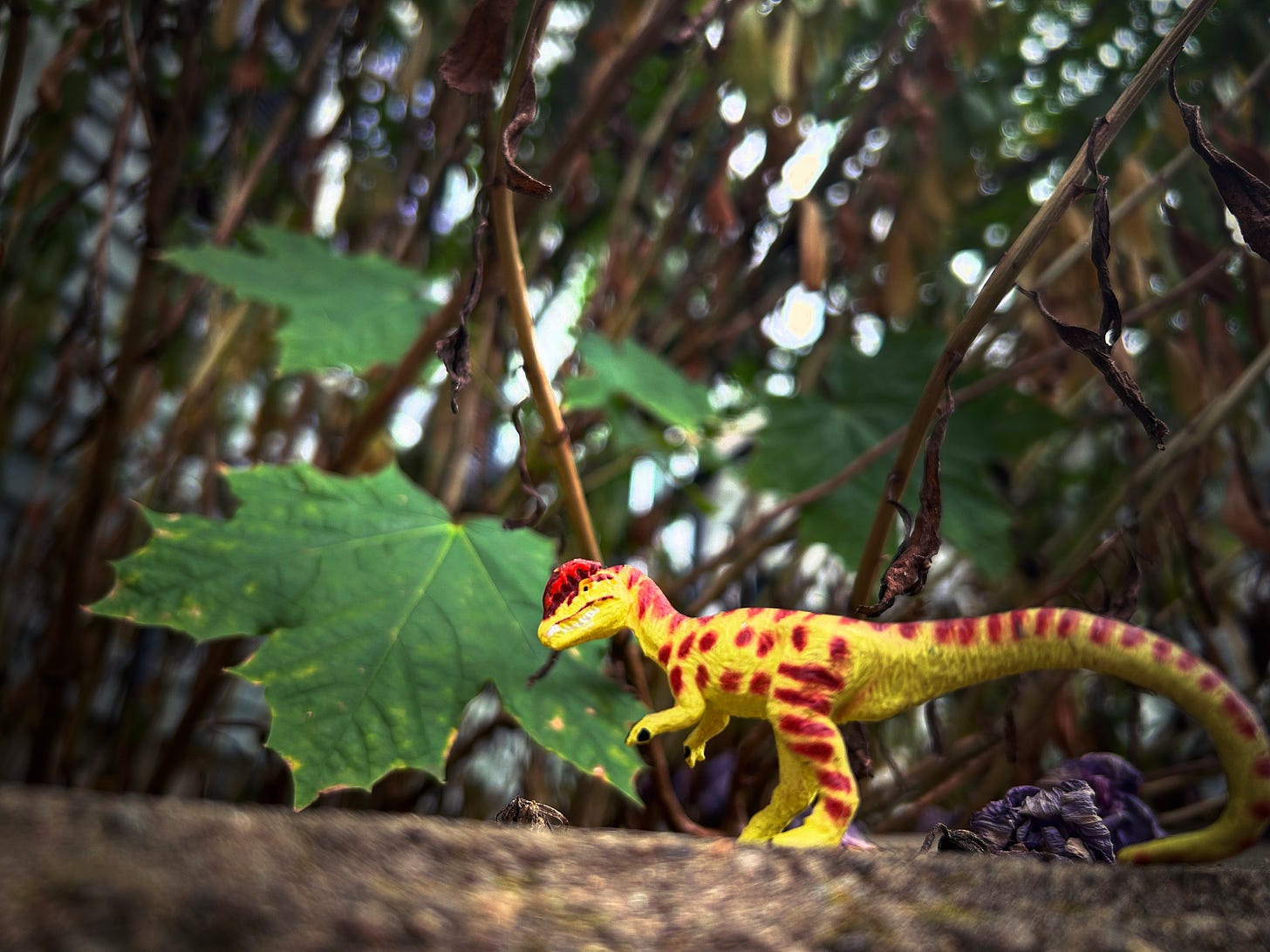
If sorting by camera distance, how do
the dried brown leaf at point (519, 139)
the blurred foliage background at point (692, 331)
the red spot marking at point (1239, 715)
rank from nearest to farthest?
the red spot marking at point (1239, 715) < the dried brown leaf at point (519, 139) < the blurred foliage background at point (692, 331)

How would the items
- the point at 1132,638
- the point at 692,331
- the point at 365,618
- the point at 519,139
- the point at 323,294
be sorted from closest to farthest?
the point at 1132,638, the point at 519,139, the point at 365,618, the point at 323,294, the point at 692,331

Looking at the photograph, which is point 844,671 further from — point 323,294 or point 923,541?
point 323,294

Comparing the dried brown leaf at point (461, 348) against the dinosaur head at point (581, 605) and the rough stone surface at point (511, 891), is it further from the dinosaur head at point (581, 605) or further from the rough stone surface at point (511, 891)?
the rough stone surface at point (511, 891)

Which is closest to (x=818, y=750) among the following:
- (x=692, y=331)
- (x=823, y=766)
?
(x=823, y=766)

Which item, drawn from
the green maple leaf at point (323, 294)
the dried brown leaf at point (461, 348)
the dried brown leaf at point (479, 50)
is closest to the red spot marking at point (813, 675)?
the dried brown leaf at point (461, 348)

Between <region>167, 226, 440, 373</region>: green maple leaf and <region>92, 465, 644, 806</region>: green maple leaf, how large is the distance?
26 centimetres

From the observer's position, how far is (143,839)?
0.25 m

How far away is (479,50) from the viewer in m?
0.53

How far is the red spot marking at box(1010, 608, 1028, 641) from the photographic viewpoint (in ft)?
1.30

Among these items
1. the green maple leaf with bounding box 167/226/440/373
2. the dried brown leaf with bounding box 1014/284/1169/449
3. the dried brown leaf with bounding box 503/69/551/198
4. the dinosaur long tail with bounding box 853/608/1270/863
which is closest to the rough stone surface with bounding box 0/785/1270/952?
the dinosaur long tail with bounding box 853/608/1270/863

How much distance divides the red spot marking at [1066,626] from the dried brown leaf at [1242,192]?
0.20m

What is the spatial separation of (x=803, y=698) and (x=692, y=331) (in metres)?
1.04

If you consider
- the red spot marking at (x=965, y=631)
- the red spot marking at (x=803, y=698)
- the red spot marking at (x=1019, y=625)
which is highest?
the red spot marking at (x=1019, y=625)

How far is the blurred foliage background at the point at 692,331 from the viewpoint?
827mm
